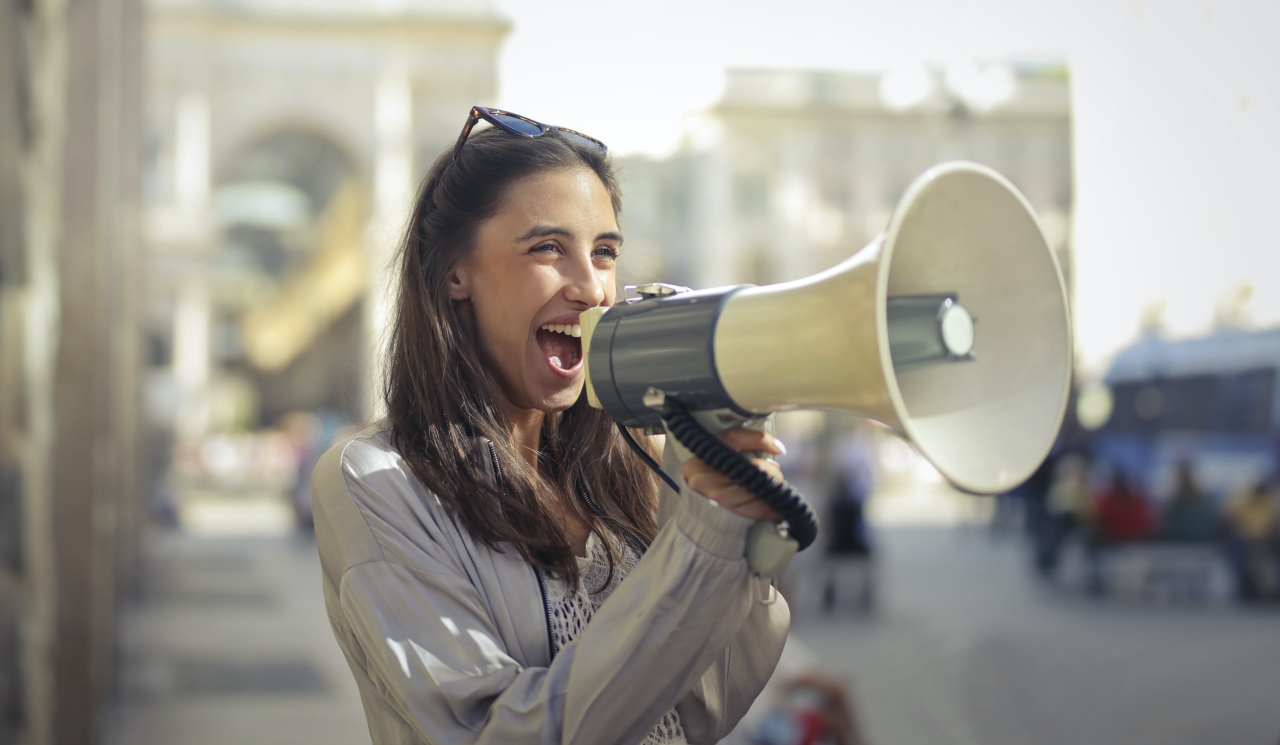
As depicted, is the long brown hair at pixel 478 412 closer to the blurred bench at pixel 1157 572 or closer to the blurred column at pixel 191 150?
the blurred bench at pixel 1157 572

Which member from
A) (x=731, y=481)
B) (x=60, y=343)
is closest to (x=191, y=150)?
(x=60, y=343)

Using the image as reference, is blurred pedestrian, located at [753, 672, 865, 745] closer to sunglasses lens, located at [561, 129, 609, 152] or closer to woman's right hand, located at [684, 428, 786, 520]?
sunglasses lens, located at [561, 129, 609, 152]

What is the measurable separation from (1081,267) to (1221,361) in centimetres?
68

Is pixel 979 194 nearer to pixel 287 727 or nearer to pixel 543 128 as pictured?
pixel 543 128

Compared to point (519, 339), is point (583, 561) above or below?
below

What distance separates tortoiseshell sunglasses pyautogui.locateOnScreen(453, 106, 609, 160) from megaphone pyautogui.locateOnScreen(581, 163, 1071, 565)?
0.32 meters

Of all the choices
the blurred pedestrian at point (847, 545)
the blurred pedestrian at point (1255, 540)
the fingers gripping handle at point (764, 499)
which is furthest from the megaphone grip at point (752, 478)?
the blurred pedestrian at point (847, 545)

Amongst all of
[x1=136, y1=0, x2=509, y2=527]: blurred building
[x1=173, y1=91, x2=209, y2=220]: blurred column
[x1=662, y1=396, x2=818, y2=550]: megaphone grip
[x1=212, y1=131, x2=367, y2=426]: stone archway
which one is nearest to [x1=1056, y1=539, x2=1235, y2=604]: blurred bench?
[x1=136, y1=0, x2=509, y2=527]: blurred building

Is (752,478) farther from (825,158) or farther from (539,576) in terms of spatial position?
(825,158)

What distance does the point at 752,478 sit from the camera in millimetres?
878

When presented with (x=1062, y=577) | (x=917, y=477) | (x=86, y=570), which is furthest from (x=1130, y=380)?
(x=917, y=477)

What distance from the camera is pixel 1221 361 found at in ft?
13.7

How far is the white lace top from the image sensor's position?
1057mm

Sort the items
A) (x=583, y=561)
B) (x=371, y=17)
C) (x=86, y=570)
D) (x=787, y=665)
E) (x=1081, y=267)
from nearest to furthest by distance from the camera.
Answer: (x=583, y=561) → (x=1081, y=267) → (x=86, y=570) → (x=787, y=665) → (x=371, y=17)
